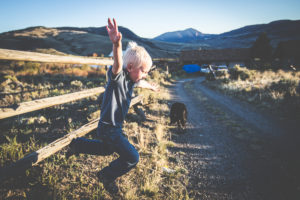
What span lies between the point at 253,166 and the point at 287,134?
7.51 ft

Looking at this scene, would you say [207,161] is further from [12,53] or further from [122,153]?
[12,53]

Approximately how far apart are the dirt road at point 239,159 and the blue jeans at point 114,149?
1.18m

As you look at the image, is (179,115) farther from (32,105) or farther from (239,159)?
(32,105)

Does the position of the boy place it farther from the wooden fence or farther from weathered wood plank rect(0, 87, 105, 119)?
weathered wood plank rect(0, 87, 105, 119)

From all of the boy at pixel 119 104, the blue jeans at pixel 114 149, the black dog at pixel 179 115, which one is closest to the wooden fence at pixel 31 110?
the blue jeans at pixel 114 149

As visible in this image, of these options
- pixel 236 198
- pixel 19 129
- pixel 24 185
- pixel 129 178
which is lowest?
pixel 236 198

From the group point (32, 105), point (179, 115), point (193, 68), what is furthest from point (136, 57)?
point (193, 68)

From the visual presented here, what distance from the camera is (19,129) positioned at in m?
3.26

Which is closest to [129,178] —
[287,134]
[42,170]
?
[42,170]

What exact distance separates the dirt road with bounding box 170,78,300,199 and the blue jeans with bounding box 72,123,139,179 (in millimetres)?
1176

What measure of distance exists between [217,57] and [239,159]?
42.3m

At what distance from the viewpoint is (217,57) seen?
39.2 meters

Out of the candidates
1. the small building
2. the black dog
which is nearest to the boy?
the black dog

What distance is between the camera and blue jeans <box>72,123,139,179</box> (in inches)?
68.6
